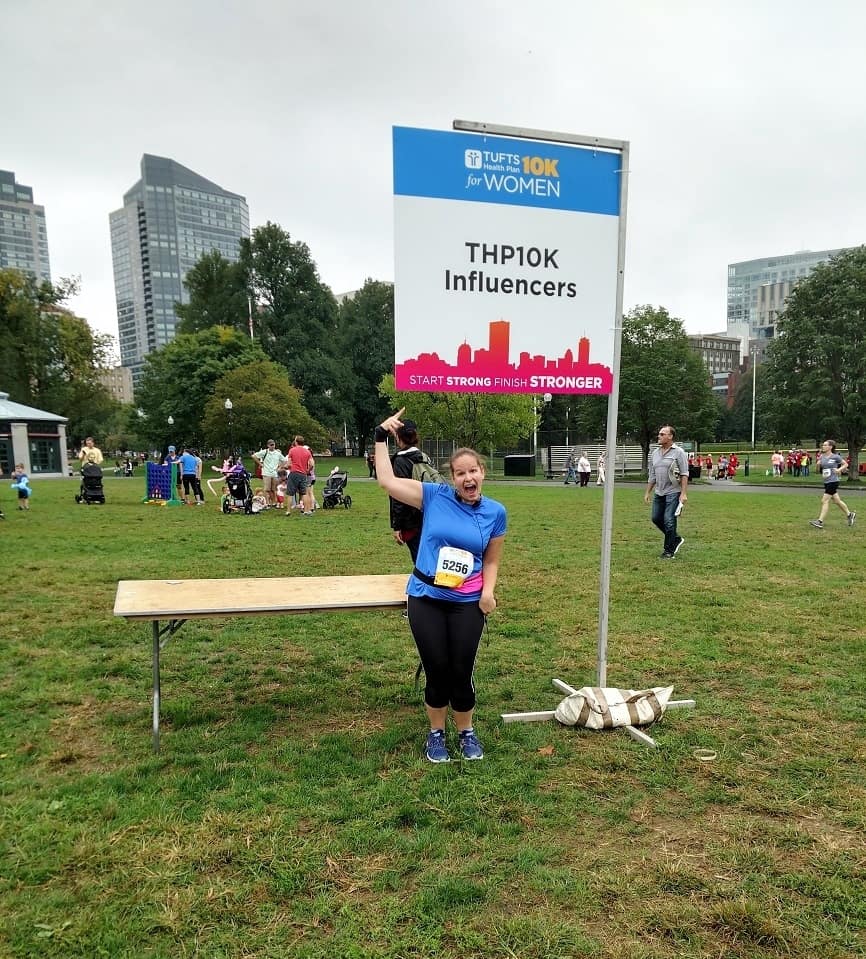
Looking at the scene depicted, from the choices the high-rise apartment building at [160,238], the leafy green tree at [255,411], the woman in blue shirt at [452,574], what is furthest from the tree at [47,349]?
the high-rise apartment building at [160,238]

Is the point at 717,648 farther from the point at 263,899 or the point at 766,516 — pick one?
the point at 766,516

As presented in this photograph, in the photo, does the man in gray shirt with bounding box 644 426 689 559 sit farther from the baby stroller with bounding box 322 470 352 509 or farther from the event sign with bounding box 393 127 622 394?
the baby stroller with bounding box 322 470 352 509

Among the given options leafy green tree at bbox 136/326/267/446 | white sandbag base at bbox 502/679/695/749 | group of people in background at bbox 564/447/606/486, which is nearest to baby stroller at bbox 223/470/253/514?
white sandbag base at bbox 502/679/695/749

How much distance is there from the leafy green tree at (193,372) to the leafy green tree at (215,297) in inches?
299

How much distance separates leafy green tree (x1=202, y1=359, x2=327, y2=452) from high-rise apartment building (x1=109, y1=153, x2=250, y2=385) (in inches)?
4510

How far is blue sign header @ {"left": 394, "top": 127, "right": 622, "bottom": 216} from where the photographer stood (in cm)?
357

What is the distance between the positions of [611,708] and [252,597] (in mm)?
2359

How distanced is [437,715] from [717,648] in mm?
3079

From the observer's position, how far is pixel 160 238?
15475 centimetres

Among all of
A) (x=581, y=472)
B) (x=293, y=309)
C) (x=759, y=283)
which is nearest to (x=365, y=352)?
A: (x=293, y=309)

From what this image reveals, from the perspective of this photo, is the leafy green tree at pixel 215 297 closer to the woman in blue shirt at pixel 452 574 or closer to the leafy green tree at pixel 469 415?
the leafy green tree at pixel 469 415

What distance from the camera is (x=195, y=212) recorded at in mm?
159000

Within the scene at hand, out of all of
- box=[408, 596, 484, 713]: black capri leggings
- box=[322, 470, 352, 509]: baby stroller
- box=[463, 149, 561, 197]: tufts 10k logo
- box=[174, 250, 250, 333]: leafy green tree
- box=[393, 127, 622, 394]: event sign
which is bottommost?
box=[322, 470, 352, 509]: baby stroller

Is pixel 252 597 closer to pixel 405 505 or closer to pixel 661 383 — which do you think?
pixel 405 505
